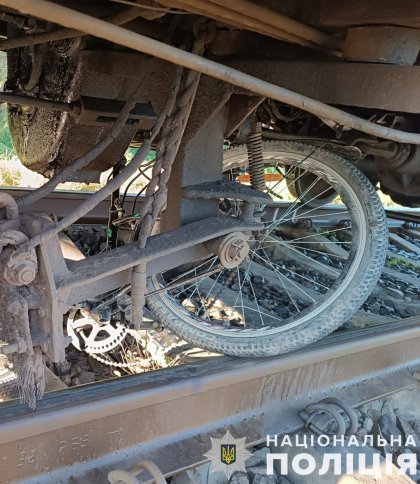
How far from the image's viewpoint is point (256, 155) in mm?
2588

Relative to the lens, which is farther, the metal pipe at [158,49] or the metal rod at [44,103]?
the metal rod at [44,103]

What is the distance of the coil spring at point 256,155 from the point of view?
2.58m

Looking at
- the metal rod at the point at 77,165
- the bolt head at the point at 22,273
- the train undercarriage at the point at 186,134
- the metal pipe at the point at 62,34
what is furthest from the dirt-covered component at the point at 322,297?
the metal pipe at the point at 62,34

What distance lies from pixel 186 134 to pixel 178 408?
1.21m

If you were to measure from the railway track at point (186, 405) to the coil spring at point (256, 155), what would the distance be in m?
0.90

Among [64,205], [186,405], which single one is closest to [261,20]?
[186,405]

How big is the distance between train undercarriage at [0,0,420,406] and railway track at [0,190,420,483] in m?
0.14

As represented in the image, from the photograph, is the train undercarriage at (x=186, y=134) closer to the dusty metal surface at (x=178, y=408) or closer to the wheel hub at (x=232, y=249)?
the wheel hub at (x=232, y=249)

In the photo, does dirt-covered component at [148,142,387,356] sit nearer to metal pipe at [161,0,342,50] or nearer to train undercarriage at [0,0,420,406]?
train undercarriage at [0,0,420,406]

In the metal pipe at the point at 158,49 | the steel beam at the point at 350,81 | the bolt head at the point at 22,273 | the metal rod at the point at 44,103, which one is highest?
the metal rod at the point at 44,103

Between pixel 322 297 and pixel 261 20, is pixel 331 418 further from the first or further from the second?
pixel 261 20

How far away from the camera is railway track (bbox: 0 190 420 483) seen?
1.96 metres

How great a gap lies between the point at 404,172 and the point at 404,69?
5.12 feet

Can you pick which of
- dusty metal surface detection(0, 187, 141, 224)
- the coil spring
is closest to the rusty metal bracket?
the coil spring
